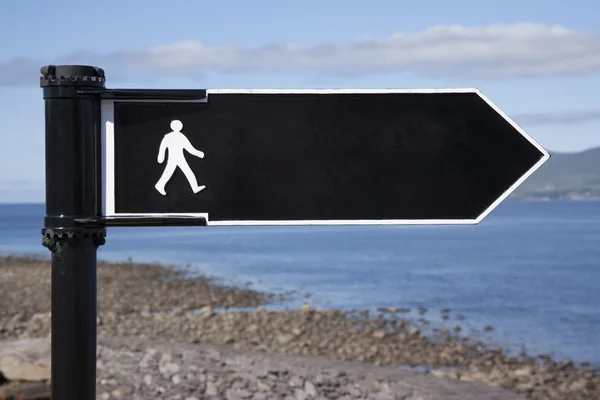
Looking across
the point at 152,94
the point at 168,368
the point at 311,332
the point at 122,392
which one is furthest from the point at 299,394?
the point at 152,94

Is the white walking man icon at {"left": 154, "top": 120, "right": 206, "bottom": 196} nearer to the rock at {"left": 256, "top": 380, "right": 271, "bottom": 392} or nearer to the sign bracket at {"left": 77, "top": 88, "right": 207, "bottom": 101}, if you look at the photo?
the sign bracket at {"left": 77, "top": 88, "right": 207, "bottom": 101}

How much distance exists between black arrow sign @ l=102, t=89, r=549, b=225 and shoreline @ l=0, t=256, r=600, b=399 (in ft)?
46.2

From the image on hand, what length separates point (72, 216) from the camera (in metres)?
1.99

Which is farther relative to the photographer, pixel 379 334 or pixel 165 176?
pixel 379 334

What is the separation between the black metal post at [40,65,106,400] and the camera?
6.54 feet

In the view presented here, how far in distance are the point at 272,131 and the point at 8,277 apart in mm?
34516

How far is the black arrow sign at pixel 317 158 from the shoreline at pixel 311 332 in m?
14.1

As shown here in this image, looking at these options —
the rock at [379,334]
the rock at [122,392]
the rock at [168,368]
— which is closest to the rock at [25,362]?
the rock at [122,392]

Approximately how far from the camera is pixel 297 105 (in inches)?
81.6

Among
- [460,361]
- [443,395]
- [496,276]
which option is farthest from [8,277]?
[496,276]

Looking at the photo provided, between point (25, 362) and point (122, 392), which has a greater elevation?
point (25, 362)

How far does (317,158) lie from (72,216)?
67 centimetres

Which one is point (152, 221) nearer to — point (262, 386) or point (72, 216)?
point (72, 216)

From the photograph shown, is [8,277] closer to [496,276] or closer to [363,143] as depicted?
[496,276]
